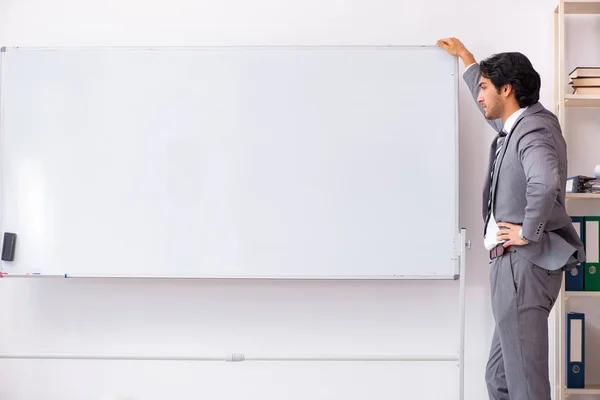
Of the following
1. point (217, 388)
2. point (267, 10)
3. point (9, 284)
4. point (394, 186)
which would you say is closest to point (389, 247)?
point (394, 186)

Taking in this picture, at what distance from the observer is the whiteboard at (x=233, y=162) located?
261 centimetres

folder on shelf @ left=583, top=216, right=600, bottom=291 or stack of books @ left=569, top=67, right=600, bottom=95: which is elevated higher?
stack of books @ left=569, top=67, right=600, bottom=95

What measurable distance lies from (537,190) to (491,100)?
17.7 inches

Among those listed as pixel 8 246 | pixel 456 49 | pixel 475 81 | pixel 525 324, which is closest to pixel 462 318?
pixel 525 324

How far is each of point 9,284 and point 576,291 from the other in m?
2.61

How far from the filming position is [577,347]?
2.59m

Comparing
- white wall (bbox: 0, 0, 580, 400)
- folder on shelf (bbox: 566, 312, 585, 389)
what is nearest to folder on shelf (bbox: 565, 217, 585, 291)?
folder on shelf (bbox: 566, 312, 585, 389)

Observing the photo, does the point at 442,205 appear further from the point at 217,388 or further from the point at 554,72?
the point at 217,388

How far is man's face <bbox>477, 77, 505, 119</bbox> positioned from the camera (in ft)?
7.36

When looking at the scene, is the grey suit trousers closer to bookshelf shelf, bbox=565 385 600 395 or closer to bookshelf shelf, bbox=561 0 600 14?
bookshelf shelf, bbox=565 385 600 395

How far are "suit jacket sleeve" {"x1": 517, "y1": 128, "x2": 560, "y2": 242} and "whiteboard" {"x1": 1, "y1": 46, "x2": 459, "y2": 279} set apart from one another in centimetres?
57

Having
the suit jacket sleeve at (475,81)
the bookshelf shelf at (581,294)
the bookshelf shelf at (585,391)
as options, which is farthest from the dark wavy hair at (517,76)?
the bookshelf shelf at (585,391)

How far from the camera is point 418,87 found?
2617 mm

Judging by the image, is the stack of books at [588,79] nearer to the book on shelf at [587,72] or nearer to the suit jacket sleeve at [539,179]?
the book on shelf at [587,72]
